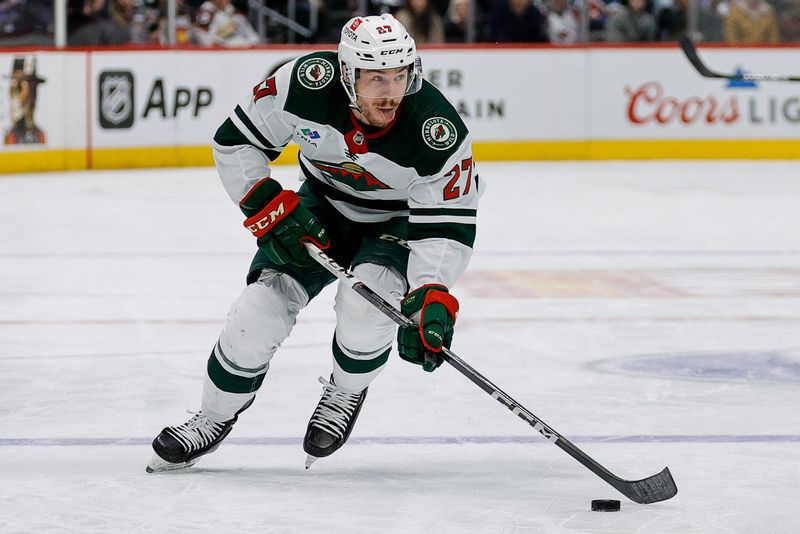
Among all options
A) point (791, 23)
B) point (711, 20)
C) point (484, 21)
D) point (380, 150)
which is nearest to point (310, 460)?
point (380, 150)

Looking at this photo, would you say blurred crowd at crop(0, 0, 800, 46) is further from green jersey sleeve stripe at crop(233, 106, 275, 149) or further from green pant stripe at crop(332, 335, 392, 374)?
green pant stripe at crop(332, 335, 392, 374)

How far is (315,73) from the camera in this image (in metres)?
3.05

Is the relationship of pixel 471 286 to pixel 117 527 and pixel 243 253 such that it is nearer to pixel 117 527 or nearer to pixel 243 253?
pixel 243 253

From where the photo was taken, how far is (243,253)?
658 cm

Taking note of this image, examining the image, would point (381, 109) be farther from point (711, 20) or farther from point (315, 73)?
point (711, 20)

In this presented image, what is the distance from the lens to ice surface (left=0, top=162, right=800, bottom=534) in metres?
2.86

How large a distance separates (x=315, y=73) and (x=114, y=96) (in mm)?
7684

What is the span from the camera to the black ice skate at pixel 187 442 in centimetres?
307

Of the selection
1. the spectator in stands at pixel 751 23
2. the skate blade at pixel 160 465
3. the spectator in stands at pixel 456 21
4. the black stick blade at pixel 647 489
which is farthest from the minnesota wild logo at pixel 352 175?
the spectator in stands at pixel 751 23

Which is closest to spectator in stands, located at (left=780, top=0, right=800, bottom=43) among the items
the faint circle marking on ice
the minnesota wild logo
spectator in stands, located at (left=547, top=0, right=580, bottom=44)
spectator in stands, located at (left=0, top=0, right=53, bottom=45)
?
spectator in stands, located at (left=547, top=0, right=580, bottom=44)

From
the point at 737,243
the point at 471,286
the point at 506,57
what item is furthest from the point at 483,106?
the point at 471,286

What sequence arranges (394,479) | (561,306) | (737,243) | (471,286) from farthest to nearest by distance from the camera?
(737,243) → (471,286) → (561,306) → (394,479)

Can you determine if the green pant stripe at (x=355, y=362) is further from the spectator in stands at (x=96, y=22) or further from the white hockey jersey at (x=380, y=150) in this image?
the spectator in stands at (x=96, y=22)

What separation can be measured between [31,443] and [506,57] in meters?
8.18
